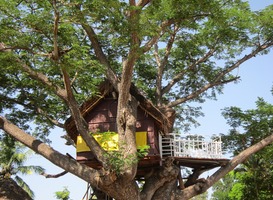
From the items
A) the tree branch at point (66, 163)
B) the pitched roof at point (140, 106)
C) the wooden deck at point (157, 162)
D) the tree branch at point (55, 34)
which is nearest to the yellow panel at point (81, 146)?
the wooden deck at point (157, 162)

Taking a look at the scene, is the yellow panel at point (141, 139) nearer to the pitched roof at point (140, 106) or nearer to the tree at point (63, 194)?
the pitched roof at point (140, 106)

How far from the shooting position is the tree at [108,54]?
9758mm

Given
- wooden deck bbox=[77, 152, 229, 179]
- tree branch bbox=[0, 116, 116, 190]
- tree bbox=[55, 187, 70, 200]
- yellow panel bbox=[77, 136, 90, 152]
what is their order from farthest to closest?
1. tree bbox=[55, 187, 70, 200]
2. yellow panel bbox=[77, 136, 90, 152]
3. wooden deck bbox=[77, 152, 229, 179]
4. tree branch bbox=[0, 116, 116, 190]

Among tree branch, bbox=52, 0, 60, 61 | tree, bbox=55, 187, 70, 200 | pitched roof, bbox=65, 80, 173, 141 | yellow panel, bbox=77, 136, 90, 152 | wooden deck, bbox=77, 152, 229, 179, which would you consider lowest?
tree, bbox=55, 187, 70, 200

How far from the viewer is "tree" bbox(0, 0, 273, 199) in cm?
976

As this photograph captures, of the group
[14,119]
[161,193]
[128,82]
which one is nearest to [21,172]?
[14,119]

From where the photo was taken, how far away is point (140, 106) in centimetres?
1315

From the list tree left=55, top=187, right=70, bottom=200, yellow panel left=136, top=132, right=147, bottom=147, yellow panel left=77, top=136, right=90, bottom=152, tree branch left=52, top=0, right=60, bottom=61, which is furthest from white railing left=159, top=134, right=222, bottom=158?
tree left=55, top=187, right=70, bottom=200

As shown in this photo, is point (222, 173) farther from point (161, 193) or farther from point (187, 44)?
point (187, 44)

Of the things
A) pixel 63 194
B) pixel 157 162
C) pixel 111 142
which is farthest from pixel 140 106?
pixel 63 194

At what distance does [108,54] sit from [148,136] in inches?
187

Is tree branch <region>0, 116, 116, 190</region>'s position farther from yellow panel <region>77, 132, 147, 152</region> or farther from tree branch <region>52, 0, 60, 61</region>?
tree branch <region>52, 0, 60, 61</region>

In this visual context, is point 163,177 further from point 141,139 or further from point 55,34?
point 55,34

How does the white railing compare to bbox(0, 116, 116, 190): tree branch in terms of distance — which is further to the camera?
the white railing
